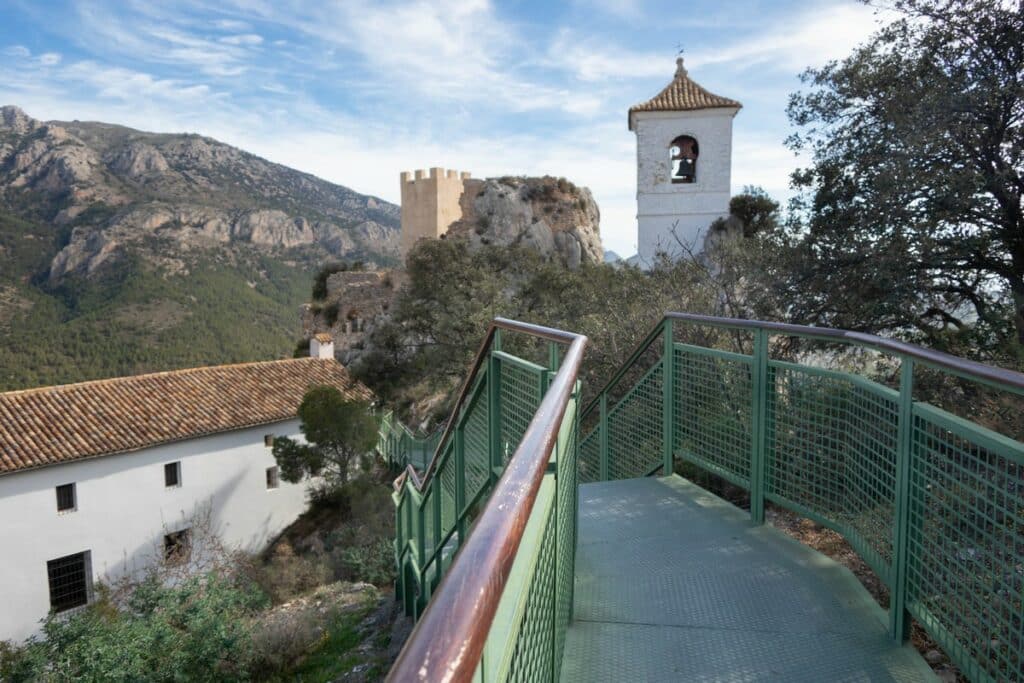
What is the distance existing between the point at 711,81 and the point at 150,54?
206ft

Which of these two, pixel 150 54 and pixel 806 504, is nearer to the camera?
pixel 806 504

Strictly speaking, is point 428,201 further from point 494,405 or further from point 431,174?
point 494,405

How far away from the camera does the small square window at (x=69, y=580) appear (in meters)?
17.5

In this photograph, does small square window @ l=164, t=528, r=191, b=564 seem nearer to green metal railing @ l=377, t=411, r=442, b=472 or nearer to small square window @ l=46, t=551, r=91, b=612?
small square window @ l=46, t=551, r=91, b=612

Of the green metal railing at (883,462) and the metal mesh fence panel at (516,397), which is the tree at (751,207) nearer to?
the green metal railing at (883,462)

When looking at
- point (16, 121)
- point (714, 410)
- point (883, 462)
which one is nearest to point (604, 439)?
point (714, 410)

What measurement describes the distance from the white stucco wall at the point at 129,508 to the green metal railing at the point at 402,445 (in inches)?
139

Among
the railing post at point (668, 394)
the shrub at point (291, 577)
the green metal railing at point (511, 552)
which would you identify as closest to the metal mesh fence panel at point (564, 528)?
the green metal railing at point (511, 552)

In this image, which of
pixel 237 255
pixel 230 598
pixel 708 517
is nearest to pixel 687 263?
pixel 708 517

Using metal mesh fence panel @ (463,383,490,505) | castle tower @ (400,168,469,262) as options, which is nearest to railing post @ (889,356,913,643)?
Answer: metal mesh fence panel @ (463,383,490,505)

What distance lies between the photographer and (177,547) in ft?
64.4

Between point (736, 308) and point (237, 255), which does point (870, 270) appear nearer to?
point (736, 308)

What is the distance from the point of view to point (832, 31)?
28.6 ft

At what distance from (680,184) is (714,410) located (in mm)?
18452
